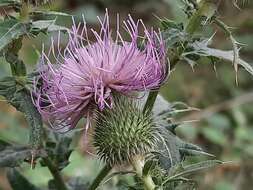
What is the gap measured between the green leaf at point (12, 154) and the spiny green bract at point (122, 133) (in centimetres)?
37

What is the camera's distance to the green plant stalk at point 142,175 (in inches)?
102

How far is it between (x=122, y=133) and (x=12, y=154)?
0.55 metres

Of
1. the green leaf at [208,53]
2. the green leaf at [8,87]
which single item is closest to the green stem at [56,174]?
the green leaf at [8,87]

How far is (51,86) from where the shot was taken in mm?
2654

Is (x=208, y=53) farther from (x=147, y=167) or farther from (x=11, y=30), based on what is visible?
(x=11, y=30)

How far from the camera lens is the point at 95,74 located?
2684 millimetres

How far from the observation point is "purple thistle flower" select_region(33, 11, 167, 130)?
2627 mm

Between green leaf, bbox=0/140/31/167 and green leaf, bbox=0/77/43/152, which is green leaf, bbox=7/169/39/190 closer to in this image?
green leaf, bbox=0/140/31/167

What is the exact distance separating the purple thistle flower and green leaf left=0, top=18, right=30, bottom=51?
0.46 ft

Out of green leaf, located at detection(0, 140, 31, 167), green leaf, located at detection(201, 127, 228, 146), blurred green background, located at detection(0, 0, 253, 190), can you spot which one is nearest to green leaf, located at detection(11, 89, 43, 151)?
green leaf, located at detection(0, 140, 31, 167)

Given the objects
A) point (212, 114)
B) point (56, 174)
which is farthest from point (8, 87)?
point (212, 114)

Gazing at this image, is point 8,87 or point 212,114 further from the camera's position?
point 212,114

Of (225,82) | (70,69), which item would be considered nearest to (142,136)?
(70,69)

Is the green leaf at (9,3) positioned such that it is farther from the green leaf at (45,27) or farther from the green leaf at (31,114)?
the green leaf at (31,114)
